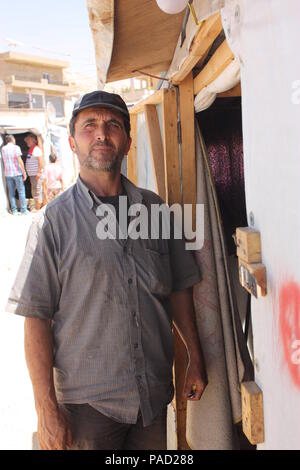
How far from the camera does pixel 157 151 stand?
9.44 feet

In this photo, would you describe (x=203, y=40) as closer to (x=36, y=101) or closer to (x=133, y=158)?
(x=133, y=158)

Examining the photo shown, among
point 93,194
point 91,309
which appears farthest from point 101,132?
point 91,309

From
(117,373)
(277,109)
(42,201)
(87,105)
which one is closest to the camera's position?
(277,109)

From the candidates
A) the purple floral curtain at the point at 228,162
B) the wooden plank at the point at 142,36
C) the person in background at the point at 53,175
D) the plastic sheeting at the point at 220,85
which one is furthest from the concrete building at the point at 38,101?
the plastic sheeting at the point at 220,85

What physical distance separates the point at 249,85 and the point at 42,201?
12.0 meters

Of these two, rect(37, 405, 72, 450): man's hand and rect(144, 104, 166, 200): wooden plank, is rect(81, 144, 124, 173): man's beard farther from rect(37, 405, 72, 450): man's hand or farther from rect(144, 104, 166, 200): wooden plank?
rect(37, 405, 72, 450): man's hand

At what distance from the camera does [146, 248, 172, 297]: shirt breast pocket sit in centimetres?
191

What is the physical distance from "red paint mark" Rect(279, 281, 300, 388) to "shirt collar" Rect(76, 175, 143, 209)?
1.08 metres

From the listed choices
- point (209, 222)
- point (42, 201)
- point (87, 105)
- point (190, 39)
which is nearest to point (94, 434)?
point (209, 222)

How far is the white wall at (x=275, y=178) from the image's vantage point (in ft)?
3.04

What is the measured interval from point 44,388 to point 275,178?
1.30 metres

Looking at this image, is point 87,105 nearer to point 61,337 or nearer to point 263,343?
point 61,337

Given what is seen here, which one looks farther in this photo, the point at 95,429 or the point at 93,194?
the point at 93,194

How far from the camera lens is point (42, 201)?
12.7 metres
